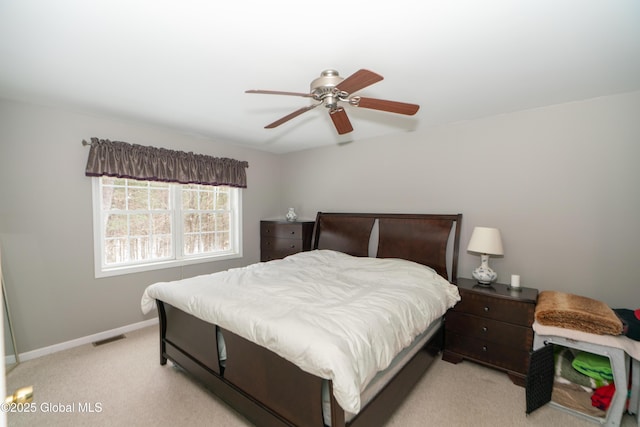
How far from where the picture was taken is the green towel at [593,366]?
2238 millimetres

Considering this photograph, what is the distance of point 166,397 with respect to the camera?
7.57 feet

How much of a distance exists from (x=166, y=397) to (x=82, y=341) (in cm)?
153

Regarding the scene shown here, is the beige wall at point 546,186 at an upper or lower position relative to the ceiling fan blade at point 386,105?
lower

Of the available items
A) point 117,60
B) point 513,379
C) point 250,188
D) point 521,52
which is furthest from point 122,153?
point 513,379

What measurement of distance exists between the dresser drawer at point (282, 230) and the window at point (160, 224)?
0.42 meters

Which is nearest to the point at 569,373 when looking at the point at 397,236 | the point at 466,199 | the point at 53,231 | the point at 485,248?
the point at 485,248

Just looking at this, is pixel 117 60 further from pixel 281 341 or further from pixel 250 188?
pixel 250 188

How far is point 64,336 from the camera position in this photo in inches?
119

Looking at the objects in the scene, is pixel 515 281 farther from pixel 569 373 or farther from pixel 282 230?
pixel 282 230

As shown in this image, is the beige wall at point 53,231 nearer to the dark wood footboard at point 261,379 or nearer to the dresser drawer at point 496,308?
the dark wood footboard at point 261,379

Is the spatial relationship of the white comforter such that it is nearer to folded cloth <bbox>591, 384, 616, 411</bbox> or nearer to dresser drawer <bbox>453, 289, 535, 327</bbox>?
dresser drawer <bbox>453, 289, 535, 327</bbox>

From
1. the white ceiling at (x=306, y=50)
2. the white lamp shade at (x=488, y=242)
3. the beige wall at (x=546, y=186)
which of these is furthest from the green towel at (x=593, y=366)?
the white ceiling at (x=306, y=50)

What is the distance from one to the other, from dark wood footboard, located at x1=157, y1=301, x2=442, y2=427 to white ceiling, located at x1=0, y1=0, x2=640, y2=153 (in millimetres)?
1870

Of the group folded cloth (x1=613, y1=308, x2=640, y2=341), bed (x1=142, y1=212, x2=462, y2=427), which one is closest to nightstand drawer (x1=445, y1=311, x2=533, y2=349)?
bed (x1=142, y1=212, x2=462, y2=427)
